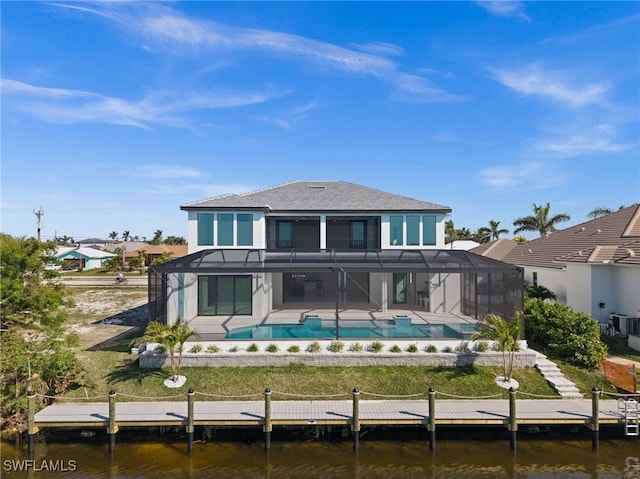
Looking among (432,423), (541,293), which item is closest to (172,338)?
(432,423)

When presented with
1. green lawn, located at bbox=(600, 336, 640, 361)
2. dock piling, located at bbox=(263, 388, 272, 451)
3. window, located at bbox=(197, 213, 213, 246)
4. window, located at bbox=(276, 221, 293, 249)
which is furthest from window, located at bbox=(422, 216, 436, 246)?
dock piling, located at bbox=(263, 388, 272, 451)

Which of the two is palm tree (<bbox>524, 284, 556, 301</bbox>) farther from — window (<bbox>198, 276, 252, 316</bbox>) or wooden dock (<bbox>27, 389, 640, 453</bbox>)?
window (<bbox>198, 276, 252, 316</bbox>)

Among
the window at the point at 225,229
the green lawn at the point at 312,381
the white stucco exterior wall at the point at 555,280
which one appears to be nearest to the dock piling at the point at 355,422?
the green lawn at the point at 312,381

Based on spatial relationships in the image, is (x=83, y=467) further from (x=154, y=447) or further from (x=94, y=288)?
(x=94, y=288)

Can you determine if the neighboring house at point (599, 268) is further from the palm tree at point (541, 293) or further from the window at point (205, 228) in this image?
the window at point (205, 228)

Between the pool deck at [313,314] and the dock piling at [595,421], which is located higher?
the pool deck at [313,314]

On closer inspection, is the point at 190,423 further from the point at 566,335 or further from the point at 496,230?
the point at 496,230

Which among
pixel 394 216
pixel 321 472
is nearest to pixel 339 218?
pixel 394 216
